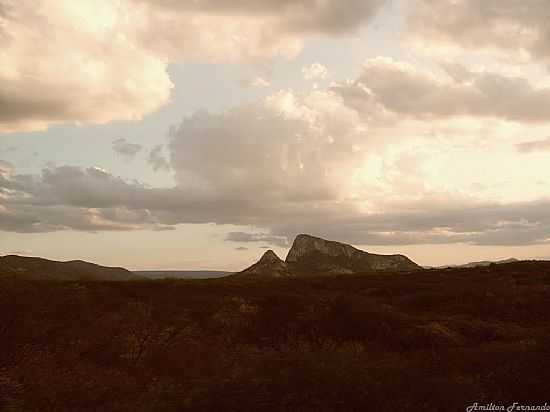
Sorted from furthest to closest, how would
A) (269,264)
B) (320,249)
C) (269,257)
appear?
(320,249) < (269,257) < (269,264)

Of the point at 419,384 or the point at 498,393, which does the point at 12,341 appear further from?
the point at 498,393

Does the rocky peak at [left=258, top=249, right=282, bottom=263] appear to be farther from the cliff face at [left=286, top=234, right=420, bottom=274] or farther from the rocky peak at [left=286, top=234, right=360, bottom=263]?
the rocky peak at [left=286, top=234, right=360, bottom=263]

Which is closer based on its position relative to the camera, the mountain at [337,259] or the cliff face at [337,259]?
the mountain at [337,259]

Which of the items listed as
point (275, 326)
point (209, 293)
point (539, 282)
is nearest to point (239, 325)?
point (275, 326)

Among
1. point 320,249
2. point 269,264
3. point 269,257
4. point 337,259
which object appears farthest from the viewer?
point 320,249

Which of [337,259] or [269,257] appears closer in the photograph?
[269,257]

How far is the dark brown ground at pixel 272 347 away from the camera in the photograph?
362 inches

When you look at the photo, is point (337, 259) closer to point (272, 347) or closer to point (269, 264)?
point (269, 264)

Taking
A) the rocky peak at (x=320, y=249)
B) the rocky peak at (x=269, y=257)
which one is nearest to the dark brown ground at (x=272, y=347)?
the rocky peak at (x=269, y=257)

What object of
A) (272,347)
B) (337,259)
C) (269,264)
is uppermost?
(337,259)

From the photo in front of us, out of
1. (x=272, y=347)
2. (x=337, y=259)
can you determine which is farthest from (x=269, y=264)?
(x=272, y=347)

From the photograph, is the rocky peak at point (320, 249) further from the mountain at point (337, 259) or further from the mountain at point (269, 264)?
the mountain at point (269, 264)

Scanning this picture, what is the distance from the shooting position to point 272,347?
19.4m

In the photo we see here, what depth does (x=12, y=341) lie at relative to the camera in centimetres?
1401
